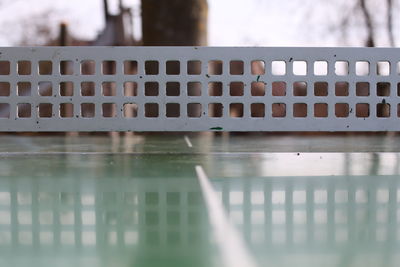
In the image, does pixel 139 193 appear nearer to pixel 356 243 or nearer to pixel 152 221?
pixel 152 221

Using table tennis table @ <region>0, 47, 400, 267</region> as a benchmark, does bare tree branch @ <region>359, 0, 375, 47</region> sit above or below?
above

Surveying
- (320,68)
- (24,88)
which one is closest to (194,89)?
(320,68)

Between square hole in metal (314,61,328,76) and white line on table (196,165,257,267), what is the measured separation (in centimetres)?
247

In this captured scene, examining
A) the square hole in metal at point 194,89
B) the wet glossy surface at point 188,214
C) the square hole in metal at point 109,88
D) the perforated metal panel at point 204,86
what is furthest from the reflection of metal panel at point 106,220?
the square hole in metal at point 109,88

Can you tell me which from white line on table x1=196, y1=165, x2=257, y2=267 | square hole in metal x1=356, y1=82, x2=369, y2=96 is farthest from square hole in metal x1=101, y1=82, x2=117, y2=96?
white line on table x1=196, y1=165, x2=257, y2=267

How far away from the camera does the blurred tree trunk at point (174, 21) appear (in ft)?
23.7

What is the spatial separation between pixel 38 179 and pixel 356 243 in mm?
1517

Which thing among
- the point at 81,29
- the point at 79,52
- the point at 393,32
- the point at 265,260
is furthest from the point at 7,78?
the point at 81,29

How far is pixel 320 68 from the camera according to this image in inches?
170

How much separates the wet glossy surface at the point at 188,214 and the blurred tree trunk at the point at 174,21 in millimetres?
4354

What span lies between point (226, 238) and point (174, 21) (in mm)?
A: 6111

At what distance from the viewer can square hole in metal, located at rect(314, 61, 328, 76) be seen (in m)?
4.24

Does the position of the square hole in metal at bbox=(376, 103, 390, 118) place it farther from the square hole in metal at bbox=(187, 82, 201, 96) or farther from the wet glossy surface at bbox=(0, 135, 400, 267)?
the wet glossy surface at bbox=(0, 135, 400, 267)

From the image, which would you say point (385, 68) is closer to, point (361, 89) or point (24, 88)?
point (361, 89)
